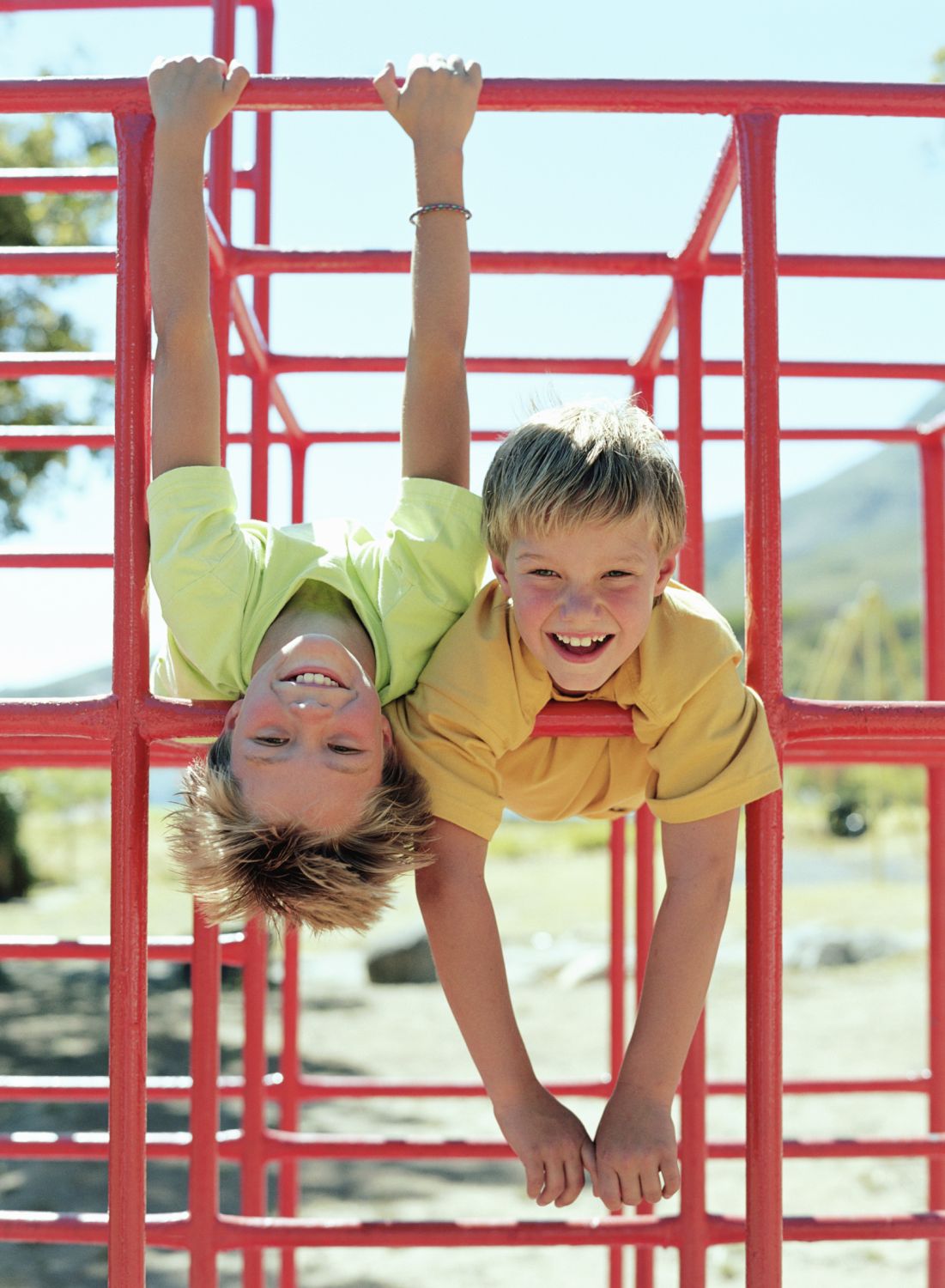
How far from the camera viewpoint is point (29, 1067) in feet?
21.7

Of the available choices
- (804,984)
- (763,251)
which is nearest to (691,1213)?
(763,251)

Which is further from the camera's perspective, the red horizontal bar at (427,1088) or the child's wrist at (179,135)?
the red horizontal bar at (427,1088)

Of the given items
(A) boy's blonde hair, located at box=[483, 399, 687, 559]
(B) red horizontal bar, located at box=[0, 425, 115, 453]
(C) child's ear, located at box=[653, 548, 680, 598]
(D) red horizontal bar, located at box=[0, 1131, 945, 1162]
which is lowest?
(D) red horizontal bar, located at box=[0, 1131, 945, 1162]

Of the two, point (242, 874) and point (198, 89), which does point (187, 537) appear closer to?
point (242, 874)

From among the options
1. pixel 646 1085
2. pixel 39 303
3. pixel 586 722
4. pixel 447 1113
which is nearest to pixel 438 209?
pixel 586 722

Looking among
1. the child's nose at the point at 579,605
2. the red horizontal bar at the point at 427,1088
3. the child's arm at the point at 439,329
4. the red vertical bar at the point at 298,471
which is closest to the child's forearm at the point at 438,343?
the child's arm at the point at 439,329

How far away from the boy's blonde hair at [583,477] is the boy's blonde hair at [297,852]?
0.31m

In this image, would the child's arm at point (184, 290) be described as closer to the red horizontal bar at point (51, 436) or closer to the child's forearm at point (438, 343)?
the child's forearm at point (438, 343)

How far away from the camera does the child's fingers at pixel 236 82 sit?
154 centimetres

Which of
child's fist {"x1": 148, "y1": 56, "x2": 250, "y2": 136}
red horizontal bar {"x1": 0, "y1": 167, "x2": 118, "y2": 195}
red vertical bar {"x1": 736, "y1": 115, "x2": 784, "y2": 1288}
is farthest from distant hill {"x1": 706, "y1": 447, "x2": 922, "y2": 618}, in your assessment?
child's fist {"x1": 148, "y1": 56, "x2": 250, "y2": 136}

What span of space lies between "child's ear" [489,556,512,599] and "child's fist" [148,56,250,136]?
576 mm

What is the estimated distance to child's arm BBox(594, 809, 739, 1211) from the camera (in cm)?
145

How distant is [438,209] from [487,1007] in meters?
0.95

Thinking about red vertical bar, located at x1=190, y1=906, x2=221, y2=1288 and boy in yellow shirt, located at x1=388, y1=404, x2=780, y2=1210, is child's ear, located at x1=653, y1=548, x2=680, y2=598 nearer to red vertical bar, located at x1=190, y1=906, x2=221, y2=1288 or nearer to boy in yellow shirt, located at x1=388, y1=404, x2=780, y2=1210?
boy in yellow shirt, located at x1=388, y1=404, x2=780, y2=1210
